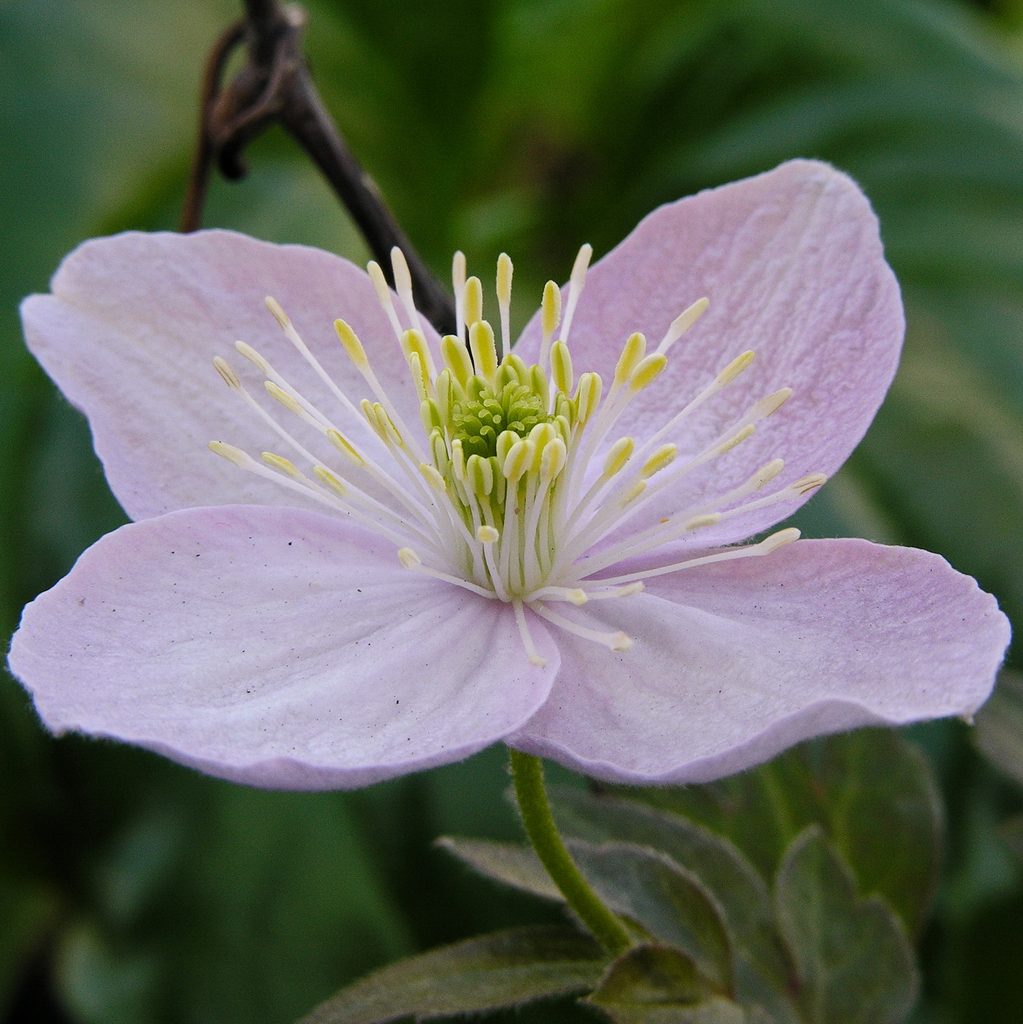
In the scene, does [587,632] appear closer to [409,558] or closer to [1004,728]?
[409,558]

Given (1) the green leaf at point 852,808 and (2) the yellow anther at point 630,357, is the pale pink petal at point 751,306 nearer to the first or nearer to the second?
(2) the yellow anther at point 630,357

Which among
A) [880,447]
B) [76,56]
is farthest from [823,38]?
[76,56]

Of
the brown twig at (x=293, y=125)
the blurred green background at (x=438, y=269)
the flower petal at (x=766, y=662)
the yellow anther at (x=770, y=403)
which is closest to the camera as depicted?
the flower petal at (x=766, y=662)

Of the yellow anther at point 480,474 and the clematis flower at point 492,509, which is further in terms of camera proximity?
the yellow anther at point 480,474

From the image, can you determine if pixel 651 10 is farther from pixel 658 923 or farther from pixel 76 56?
pixel 658 923

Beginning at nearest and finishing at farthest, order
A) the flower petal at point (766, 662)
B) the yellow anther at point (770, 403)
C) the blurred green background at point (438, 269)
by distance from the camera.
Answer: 1. the flower petal at point (766, 662)
2. the yellow anther at point (770, 403)
3. the blurred green background at point (438, 269)

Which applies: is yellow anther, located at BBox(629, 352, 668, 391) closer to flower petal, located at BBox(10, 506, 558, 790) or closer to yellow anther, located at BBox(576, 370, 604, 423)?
yellow anther, located at BBox(576, 370, 604, 423)

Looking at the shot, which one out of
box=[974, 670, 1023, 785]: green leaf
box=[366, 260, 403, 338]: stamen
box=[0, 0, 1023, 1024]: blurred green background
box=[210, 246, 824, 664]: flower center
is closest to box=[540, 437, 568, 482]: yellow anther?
box=[210, 246, 824, 664]: flower center

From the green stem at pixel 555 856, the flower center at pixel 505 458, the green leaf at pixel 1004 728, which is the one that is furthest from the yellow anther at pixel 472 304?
the green leaf at pixel 1004 728

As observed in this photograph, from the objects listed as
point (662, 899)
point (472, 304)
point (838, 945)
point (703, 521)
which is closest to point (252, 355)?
point (472, 304)
